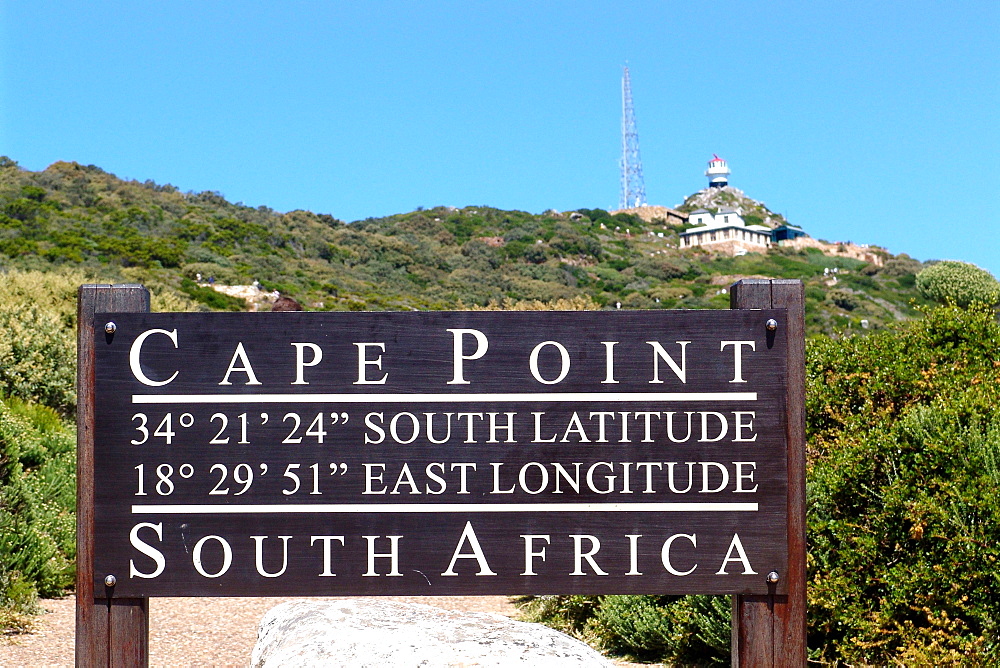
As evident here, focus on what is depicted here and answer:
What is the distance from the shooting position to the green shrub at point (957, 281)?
3988cm

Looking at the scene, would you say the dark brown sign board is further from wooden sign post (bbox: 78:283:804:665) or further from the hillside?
the hillside

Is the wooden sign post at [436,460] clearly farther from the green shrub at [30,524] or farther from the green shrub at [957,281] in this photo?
the green shrub at [957,281]

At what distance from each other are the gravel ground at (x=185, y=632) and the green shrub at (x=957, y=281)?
3704cm

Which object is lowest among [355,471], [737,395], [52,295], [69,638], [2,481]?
[69,638]

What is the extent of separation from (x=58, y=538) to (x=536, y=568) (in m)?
5.89

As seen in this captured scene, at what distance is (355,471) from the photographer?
2949 millimetres

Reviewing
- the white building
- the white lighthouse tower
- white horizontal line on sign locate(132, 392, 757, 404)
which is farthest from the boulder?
the white lighthouse tower

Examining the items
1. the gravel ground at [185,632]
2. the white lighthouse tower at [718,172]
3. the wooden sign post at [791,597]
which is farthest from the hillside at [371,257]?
the white lighthouse tower at [718,172]

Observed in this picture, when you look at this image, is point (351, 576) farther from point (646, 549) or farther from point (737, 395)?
point (737, 395)

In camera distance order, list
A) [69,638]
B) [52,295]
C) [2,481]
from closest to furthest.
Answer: [69,638] → [2,481] → [52,295]

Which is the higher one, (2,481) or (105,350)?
(105,350)

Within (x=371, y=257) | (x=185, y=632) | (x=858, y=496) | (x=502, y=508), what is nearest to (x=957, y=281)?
(x=371, y=257)

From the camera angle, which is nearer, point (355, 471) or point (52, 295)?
point (355, 471)

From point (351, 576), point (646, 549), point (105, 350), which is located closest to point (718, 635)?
point (646, 549)
